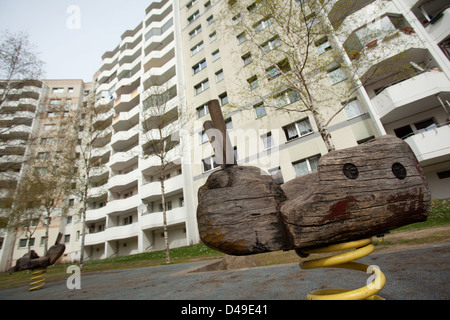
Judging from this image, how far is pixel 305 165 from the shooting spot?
12.6 metres

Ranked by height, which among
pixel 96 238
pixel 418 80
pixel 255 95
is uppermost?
pixel 418 80

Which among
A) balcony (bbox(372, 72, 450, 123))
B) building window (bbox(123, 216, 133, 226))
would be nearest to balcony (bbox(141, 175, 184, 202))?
building window (bbox(123, 216, 133, 226))

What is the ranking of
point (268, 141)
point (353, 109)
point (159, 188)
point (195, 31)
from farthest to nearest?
point (195, 31) → point (159, 188) → point (268, 141) → point (353, 109)

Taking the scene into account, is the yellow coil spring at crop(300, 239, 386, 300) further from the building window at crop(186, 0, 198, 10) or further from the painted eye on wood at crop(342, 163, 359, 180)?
the building window at crop(186, 0, 198, 10)

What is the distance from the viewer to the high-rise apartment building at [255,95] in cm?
948

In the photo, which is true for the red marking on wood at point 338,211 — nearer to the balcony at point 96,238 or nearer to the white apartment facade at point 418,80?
the white apartment facade at point 418,80

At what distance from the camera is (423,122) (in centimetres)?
1150

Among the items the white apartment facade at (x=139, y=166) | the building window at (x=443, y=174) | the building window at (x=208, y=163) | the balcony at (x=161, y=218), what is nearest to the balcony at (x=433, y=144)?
the building window at (x=443, y=174)

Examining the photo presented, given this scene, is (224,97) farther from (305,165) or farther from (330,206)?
(330,206)

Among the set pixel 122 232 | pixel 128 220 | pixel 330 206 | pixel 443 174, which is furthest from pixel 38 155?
pixel 443 174

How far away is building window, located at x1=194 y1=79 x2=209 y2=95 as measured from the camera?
63.7 feet

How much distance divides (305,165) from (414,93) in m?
6.77
